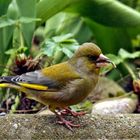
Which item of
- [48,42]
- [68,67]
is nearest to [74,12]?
[48,42]

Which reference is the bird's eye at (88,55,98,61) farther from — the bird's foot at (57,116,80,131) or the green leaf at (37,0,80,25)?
the green leaf at (37,0,80,25)

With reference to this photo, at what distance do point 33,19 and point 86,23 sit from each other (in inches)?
47.8

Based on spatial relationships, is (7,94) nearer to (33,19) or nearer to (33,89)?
(33,19)

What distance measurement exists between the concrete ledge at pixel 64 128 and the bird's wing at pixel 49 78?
7.5 inches

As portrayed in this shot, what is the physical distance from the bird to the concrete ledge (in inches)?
2.4

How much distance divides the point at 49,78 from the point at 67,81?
11cm

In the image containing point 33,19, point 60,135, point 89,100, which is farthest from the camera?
point 89,100

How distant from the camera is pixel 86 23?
19.7ft

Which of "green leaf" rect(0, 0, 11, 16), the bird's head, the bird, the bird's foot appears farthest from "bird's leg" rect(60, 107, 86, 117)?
"green leaf" rect(0, 0, 11, 16)

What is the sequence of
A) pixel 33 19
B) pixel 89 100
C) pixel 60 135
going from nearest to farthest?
1. pixel 60 135
2. pixel 33 19
3. pixel 89 100

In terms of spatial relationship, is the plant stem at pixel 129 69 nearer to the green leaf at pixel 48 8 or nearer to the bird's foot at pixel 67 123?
the green leaf at pixel 48 8

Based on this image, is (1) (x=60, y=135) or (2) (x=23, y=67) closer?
(1) (x=60, y=135)

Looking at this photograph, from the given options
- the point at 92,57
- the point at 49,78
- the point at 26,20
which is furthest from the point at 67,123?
the point at 26,20

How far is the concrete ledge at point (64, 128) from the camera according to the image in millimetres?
3957
